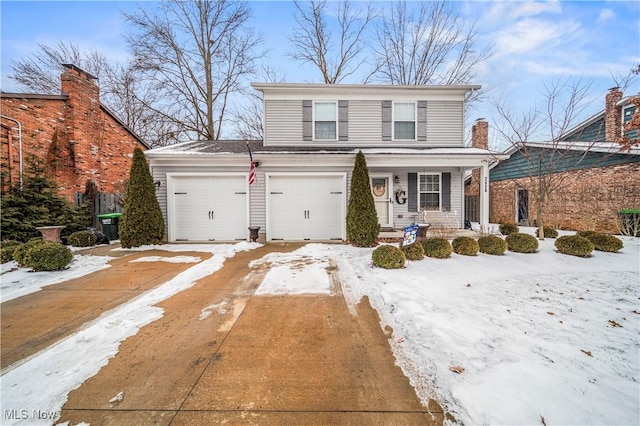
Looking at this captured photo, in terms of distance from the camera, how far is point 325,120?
33.0 feet

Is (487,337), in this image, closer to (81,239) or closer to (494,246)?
(494,246)

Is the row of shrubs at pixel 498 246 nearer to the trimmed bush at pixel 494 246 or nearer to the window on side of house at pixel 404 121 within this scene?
the trimmed bush at pixel 494 246

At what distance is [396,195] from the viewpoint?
10062 millimetres

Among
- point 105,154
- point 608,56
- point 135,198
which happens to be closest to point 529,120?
point 608,56

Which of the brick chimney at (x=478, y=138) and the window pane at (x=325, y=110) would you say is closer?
the window pane at (x=325, y=110)

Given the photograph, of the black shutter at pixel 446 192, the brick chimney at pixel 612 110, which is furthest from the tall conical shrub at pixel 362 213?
the brick chimney at pixel 612 110

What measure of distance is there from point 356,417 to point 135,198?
8341mm

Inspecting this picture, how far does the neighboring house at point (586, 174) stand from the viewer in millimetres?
9117

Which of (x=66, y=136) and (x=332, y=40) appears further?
(x=332, y=40)

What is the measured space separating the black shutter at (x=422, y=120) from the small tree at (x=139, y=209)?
31.6 feet

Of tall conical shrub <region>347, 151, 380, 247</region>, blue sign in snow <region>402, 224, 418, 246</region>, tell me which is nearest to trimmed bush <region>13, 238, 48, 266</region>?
tall conical shrub <region>347, 151, 380, 247</region>

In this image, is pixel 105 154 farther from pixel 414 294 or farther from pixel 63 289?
pixel 414 294

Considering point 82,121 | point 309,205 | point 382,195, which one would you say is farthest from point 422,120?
point 82,121

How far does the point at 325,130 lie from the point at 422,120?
12.5 ft
